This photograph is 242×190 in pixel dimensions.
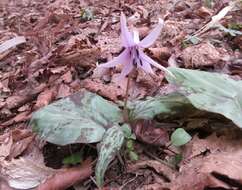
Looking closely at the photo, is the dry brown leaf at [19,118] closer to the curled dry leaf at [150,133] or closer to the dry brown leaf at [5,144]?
the dry brown leaf at [5,144]

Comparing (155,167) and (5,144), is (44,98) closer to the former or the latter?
(5,144)

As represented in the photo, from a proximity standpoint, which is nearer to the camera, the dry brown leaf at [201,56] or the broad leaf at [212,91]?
the broad leaf at [212,91]

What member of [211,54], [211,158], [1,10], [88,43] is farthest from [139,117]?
[1,10]

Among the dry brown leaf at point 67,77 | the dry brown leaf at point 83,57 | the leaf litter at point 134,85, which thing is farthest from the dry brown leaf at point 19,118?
the dry brown leaf at point 83,57

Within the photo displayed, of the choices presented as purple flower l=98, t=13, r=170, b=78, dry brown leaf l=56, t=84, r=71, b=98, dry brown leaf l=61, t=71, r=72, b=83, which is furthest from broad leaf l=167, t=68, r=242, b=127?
dry brown leaf l=61, t=71, r=72, b=83

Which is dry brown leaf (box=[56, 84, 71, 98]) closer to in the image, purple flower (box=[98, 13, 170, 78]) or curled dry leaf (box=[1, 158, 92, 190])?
curled dry leaf (box=[1, 158, 92, 190])

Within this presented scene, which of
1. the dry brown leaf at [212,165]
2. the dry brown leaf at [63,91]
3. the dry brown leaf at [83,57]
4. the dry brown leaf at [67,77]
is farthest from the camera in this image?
the dry brown leaf at [83,57]
